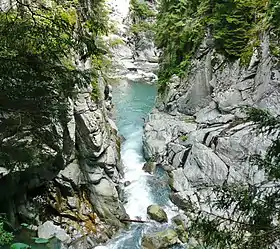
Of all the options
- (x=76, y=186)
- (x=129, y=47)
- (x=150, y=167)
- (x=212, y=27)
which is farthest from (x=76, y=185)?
(x=129, y=47)

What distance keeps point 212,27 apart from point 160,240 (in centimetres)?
1041

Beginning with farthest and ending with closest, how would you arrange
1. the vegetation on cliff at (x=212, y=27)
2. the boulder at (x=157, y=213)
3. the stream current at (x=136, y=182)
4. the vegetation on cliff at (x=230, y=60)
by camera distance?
the vegetation on cliff at (x=212, y=27), the boulder at (x=157, y=213), the stream current at (x=136, y=182), the vegetation on cliff at (x=230, y=60)

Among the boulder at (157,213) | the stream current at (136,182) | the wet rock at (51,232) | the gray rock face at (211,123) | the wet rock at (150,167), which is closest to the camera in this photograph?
the wet rock at (51,232)

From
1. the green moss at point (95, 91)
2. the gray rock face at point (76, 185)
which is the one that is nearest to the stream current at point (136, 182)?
the gray rock face at point (76, 185)

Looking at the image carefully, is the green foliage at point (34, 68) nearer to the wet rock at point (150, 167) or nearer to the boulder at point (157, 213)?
the boulder at point (157, 213)

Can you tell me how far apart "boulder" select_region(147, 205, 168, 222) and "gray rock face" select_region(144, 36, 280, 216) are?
735 mm

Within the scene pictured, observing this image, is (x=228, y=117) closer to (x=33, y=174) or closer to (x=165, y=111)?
(x=165, y=111)

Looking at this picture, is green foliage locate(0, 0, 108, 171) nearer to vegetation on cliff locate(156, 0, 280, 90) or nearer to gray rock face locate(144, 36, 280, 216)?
gray rock face locate(144, 36, 280, 216)

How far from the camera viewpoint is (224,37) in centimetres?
1569

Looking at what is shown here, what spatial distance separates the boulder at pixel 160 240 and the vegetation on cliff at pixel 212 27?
745 centimetres

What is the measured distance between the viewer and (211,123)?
15047 mm

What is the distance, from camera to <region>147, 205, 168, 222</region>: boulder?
38.8ft

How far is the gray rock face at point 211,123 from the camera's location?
12617 mm

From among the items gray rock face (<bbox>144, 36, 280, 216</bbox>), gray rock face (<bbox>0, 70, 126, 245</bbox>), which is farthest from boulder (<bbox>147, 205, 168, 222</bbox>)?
gray rock face (<bbox>0, 70, 126, 245</bbox>)
